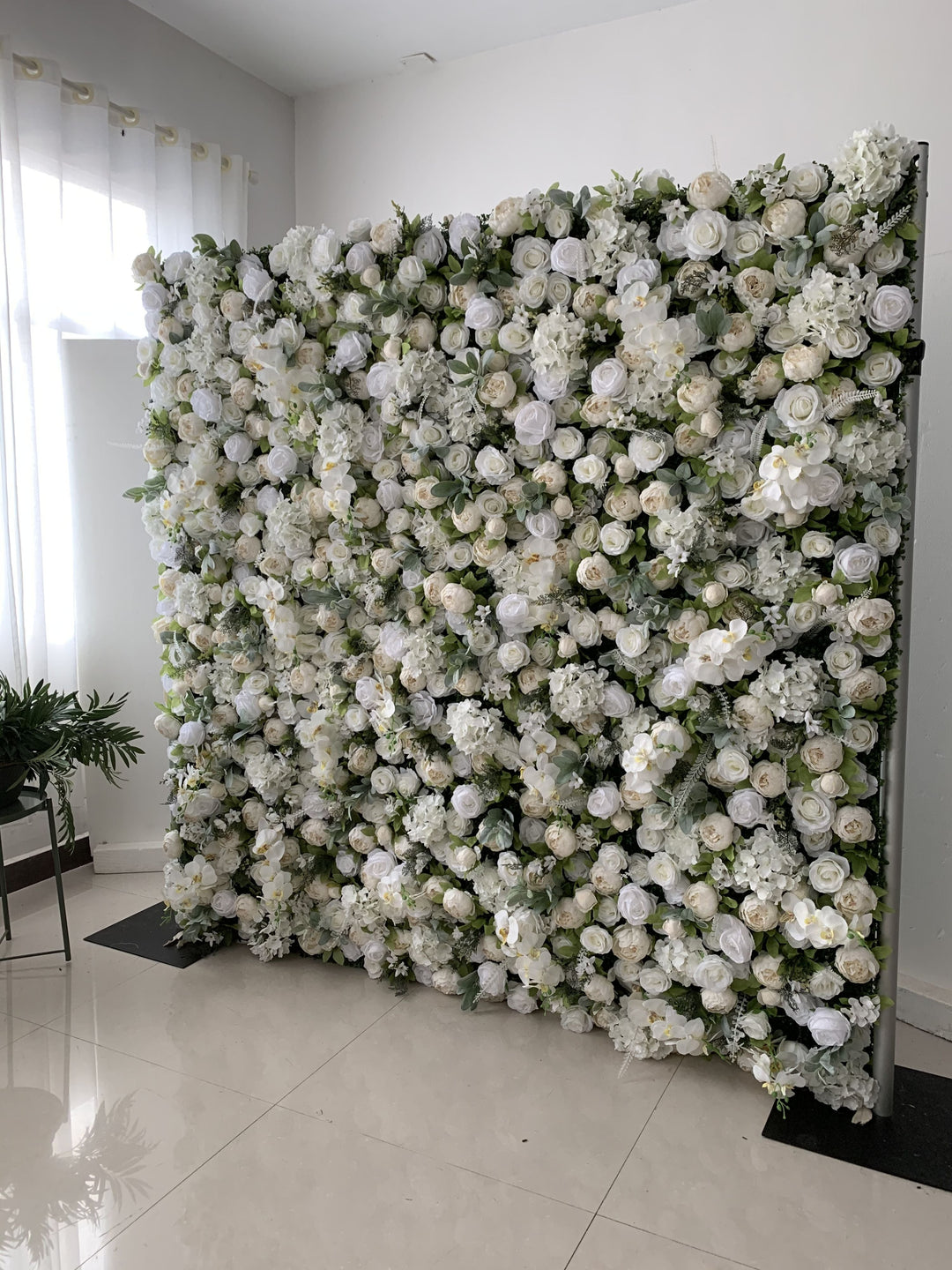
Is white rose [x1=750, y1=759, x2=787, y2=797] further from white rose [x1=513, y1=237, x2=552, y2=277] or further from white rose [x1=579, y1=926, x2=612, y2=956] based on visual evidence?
white rose [x1=513, y1=237, x2=552, y2=277]

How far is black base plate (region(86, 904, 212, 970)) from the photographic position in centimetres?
273

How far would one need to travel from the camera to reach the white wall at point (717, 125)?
94.6 inches

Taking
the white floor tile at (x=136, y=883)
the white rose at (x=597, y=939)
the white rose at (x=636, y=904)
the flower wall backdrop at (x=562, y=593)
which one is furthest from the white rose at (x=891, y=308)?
the white floor tile at (x=136, y=883)

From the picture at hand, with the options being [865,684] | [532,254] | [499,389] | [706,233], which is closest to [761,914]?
[865,684]

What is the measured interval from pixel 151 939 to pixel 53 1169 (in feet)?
3.18

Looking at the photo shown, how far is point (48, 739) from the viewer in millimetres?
2545

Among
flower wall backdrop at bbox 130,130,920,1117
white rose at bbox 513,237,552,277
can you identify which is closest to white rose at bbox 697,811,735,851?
flower wall backdrop at bbox 130,130,920,1117

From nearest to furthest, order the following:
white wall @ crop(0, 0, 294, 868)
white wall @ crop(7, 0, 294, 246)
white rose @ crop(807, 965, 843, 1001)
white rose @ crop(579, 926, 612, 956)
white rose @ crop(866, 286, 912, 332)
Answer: white rose @ crop(866, 286, 912, 332) < white rose @ crop(807, 965, 843, 1001) < white rose @ crop(579, 926, 612, 956) < white wall @ crop(7, 0, 294, 246) < white wall @ crop(0, 0, 294, 868)

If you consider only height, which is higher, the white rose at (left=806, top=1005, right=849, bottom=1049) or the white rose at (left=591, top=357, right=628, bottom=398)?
the white rose at (left=591, top=357, right=628, bottom=398)

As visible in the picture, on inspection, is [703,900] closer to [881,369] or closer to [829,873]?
[829,873]

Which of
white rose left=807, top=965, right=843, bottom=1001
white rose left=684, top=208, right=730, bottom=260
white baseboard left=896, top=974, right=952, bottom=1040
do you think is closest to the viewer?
white rose left=684, top=208, right=730, bottom=260

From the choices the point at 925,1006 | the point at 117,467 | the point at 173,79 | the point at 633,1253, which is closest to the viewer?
the point at 633,1253

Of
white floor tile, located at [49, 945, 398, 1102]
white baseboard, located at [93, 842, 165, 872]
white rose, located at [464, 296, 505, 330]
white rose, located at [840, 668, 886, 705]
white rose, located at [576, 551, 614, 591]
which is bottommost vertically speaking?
white floor tile, located at [49, 945, 398, 1102]

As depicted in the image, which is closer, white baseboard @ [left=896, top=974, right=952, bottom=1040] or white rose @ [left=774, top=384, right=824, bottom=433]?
white rose @ [left=774, top=384, right=824, bottom=433]
